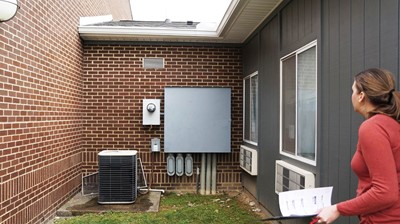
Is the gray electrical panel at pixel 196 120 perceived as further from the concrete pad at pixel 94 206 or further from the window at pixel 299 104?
the window at pixel 299 104

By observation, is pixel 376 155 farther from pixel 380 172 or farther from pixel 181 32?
pixel 181 32

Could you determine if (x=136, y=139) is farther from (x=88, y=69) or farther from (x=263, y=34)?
(x=263, y=34)

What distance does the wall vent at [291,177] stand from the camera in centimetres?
356

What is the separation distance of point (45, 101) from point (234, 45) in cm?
371

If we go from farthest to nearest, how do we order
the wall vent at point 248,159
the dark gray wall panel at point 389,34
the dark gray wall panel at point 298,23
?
the wall vent at point 248,159 < the dark gray wall panel at point 298,23 < the dark gray wall panel at point 389,34

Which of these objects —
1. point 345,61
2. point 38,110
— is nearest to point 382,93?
point 345,61

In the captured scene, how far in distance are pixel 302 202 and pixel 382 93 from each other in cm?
69

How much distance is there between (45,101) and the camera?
4586 millimetres

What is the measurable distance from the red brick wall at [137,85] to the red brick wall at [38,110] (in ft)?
1.48

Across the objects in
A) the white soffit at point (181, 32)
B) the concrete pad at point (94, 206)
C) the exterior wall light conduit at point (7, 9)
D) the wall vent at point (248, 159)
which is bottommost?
the concrete pad at point (94, 206)

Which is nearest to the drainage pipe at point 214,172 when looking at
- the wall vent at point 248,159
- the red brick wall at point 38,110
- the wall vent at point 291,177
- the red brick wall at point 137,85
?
the red brick wall at point 137,85

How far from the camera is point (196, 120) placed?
6.58m

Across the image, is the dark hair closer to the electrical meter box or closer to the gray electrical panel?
the gray electrical panel

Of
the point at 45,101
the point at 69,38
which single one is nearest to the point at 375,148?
the point at 45,101
